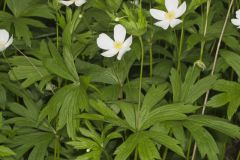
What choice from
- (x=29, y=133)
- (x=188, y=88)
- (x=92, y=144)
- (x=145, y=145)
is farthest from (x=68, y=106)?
(x=188, y=88)

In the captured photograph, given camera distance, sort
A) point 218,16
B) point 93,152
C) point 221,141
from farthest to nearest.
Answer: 1. point 218,16
2. point 221,141
3. point 93,152

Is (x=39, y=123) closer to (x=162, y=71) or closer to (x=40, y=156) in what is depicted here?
(x=40, y=156)

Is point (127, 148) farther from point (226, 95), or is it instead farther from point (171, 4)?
point (171, 4)

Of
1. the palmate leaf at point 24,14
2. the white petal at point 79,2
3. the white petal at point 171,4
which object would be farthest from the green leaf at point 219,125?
the palmate leaf at point 24,14

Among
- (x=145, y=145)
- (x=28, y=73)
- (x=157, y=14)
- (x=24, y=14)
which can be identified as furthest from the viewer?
(x=24, y=14)

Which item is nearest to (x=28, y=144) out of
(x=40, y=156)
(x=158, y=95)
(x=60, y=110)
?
(x=40, y=156)

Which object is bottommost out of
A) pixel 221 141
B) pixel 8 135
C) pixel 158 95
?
pixel 221 141

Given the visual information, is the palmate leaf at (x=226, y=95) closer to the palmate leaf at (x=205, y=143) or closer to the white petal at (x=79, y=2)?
the palmate leaf at (x=205, y=143)

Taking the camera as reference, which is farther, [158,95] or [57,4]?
[57,4]
